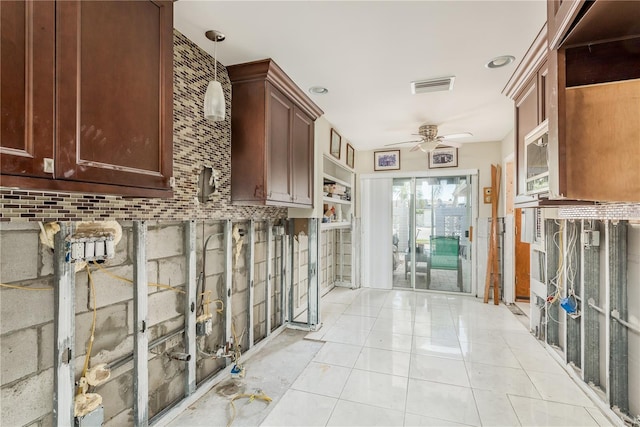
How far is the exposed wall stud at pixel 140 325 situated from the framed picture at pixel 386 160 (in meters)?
4.33

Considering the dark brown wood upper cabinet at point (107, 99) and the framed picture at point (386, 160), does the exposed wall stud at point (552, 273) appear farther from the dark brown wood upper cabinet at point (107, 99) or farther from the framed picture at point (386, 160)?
the dark brown wood upper cabinet at point (107, 99)

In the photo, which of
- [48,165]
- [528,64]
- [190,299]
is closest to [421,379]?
[190,299]

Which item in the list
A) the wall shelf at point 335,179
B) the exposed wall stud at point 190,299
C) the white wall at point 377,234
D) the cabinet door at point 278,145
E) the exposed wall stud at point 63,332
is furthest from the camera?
the white wall at point 377,234

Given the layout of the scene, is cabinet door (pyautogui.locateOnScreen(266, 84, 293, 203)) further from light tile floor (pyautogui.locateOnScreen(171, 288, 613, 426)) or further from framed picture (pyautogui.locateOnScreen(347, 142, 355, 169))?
framed picture (pyautogui.locateOnScreen(347, 142, 355, 169))

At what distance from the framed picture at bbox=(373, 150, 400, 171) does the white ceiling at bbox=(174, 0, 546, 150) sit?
2061mm

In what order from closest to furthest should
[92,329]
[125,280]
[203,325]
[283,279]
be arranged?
[92,329] < [125,280] < [203,325] < [283,279]

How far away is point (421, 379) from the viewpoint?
241 centimetres

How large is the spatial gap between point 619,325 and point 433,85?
2321 millimetres

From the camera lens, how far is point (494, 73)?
247 cm

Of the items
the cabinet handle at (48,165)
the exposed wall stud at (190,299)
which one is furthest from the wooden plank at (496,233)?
the cabinet handle at (48,165)

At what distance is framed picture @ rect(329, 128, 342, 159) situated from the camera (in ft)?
13.1

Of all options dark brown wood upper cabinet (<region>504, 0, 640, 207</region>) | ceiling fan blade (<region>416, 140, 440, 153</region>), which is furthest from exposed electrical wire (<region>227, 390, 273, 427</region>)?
ceiling fan blade (<region>416, 140, 440, 153</region>)

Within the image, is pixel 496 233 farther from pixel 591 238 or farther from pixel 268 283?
pixel 268 283

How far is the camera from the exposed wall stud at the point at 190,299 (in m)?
2.03
